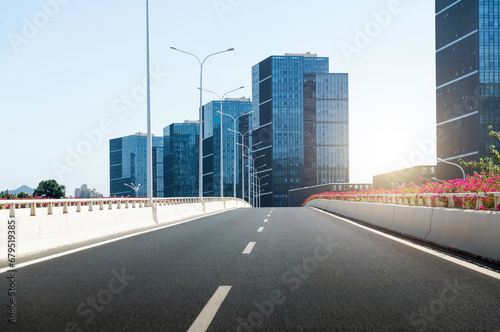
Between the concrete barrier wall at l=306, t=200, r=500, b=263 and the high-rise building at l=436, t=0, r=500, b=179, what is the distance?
12071cm

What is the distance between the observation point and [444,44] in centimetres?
14688

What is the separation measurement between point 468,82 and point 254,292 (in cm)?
14328

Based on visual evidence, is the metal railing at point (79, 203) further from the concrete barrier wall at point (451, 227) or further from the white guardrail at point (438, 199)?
the white guardrail at point (438, 199)

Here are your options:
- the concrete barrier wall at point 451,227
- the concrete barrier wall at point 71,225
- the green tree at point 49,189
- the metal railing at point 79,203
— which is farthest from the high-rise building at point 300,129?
the concrete barrier wall at point 451,227

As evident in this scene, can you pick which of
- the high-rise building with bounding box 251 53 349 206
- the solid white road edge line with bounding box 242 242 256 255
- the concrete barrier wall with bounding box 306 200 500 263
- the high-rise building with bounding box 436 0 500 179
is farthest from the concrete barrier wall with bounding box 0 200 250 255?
the high-rise building with bounding box 251 53 349 206

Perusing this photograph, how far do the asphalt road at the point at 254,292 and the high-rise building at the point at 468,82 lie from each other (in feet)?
419

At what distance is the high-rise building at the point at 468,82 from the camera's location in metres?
130

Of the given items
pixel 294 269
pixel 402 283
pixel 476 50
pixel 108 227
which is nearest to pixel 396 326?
pixel 402 283

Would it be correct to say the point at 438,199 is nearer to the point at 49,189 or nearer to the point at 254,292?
the point at 254,292

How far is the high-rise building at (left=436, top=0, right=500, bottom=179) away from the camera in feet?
428

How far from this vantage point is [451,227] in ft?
33.5

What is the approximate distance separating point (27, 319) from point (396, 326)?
11.2ft

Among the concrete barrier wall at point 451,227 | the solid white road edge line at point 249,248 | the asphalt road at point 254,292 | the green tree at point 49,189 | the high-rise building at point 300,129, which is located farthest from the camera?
the high-rise building at point 300,129

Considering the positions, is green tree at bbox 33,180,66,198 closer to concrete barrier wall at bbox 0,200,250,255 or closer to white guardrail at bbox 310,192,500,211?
white guardrail at bbox 310,192,500,211
